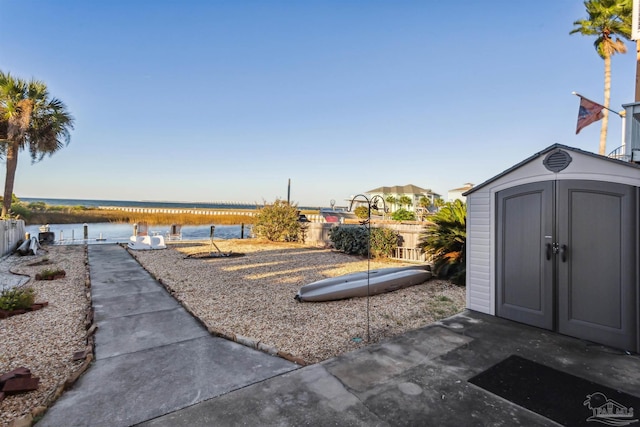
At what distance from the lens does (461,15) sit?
9547 mm

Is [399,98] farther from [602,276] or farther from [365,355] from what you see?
[365,355]

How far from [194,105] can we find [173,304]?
14185 mm

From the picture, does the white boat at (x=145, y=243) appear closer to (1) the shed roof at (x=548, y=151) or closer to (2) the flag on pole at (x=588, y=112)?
(1) the shed roof at (x=548, y=151)

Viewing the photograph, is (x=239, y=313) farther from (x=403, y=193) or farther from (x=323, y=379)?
(x=403, y=193)

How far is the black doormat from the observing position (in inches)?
83.3

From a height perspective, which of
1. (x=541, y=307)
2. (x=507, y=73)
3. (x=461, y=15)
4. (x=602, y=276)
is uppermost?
(x=461, y=15)

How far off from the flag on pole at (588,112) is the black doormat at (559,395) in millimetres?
8813

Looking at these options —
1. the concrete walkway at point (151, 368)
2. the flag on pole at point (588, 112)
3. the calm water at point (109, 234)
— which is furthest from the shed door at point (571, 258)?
the calm water at point (109, 234)

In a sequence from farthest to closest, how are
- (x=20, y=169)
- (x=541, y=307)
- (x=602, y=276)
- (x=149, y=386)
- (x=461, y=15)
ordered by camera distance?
1. (x=20, y=169)
2. (x=461, y=15)
3. (x=541, y=307)
4. (x=602, y=276)
5. (x=149, y=386)

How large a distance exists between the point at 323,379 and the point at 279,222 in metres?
13.3

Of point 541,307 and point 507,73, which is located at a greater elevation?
point 507,73

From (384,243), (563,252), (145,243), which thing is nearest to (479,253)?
(563,252)

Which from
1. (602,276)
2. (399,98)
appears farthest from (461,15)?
(602,276)

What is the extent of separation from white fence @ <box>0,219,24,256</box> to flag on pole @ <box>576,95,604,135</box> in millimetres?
18120
